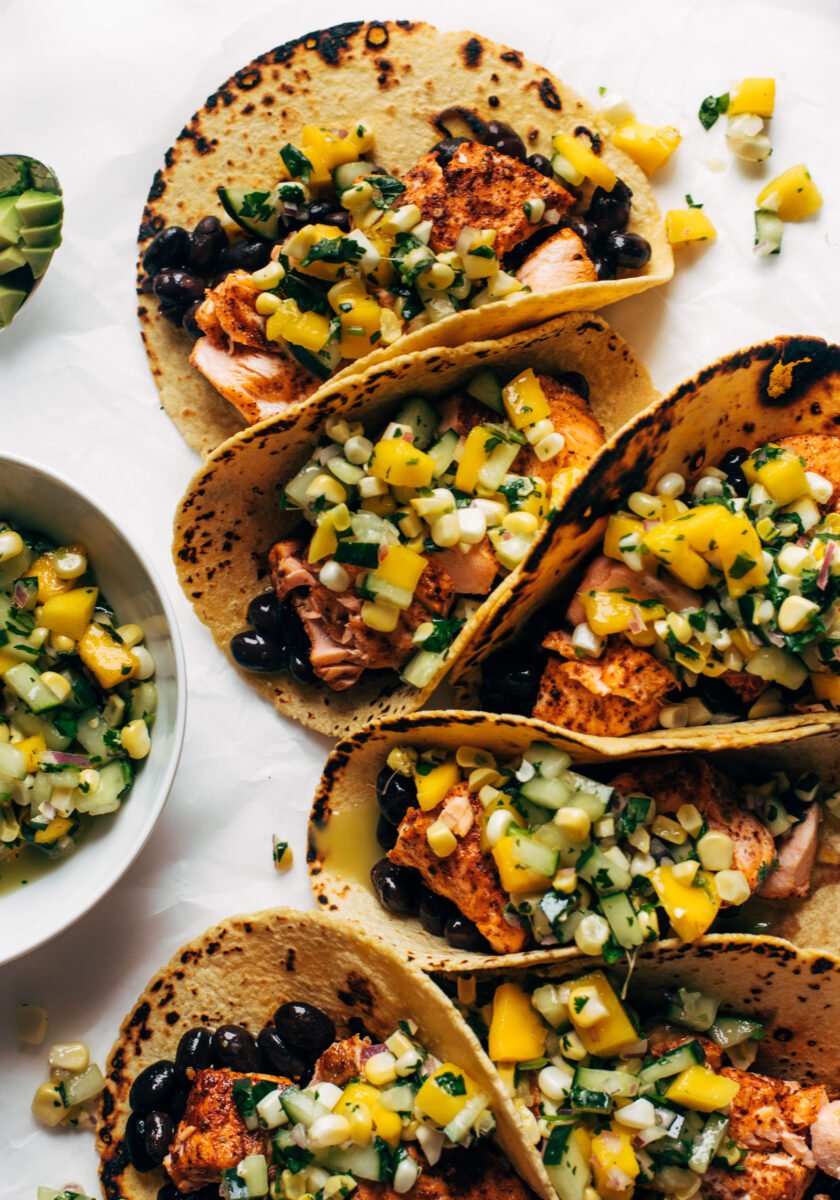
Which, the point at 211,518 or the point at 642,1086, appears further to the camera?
the point at 211,518

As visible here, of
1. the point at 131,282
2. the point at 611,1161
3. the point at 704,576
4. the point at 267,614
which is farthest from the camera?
the point at 131,282

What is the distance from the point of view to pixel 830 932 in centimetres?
354

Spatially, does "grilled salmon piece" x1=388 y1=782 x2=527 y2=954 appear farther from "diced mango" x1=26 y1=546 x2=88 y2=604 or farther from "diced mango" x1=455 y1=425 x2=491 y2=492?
"diced mango" x1=26 y1=546 x2=88 y2=604

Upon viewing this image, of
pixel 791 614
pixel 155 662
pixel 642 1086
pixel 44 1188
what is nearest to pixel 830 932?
pixel 642 1086

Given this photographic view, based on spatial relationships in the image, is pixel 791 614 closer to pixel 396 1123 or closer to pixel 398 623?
pixel 398 623

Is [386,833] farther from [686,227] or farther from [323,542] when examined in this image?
[686,227]

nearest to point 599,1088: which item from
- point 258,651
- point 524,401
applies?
point 258,651

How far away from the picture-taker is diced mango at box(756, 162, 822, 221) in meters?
3.89

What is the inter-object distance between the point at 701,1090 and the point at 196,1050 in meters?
1.45

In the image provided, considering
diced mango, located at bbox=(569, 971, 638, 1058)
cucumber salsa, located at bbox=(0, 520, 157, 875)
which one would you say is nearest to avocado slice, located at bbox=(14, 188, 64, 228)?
cucumber salsa, located at bbox=(0, 520, 157, 875)

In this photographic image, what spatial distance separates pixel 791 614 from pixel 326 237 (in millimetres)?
1742

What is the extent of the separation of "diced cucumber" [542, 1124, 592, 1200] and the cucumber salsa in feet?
5.18

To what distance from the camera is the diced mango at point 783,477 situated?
11.0 feet

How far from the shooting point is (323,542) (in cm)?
347
